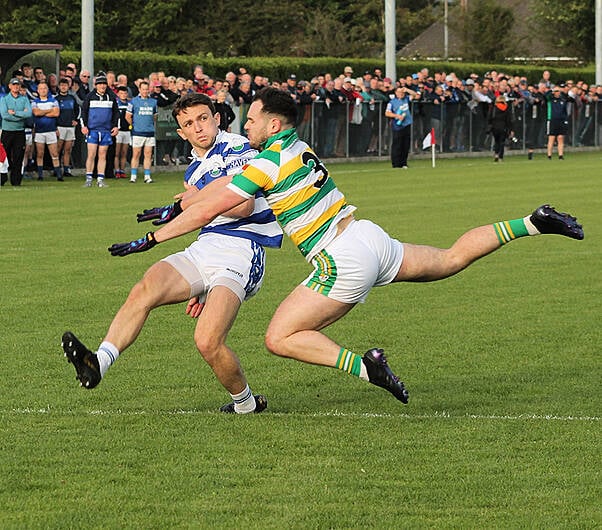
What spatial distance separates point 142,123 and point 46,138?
6.53 feet

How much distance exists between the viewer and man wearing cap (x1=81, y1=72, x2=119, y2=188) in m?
27.3

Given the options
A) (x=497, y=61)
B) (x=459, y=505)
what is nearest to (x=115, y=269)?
(x=459, y=505)

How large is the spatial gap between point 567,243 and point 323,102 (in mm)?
19369

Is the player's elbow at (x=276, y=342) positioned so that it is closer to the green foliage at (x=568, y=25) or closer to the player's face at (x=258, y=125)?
the player's face at (x=258, y=125)

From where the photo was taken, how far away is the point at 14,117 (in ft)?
87.6

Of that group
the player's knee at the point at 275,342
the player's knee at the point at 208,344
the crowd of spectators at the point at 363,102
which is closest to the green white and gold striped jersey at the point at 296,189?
the player's knee at the point at 275,342

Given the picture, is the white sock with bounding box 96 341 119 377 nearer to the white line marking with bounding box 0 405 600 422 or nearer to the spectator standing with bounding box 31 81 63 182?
the white line marking with bounding box 0 405 600 422

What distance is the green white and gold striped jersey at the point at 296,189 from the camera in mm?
7605

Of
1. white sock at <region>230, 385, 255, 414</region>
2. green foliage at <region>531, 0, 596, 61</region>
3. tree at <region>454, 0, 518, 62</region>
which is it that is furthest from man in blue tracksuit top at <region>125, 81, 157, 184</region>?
tree at <region>454, 0, 518, 62</region>

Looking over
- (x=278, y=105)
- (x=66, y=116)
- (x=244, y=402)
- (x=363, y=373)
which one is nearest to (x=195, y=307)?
(x=244, y=402)

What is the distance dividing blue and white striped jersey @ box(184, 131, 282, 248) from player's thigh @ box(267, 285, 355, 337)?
53cm

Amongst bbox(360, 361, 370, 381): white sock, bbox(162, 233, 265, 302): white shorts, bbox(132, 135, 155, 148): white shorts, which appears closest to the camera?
bbox(360, 361, 370, 381): white sock

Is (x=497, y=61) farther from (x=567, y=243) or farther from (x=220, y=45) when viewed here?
(x=567, y=243)

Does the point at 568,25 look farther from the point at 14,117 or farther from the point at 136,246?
the point at 136,246
